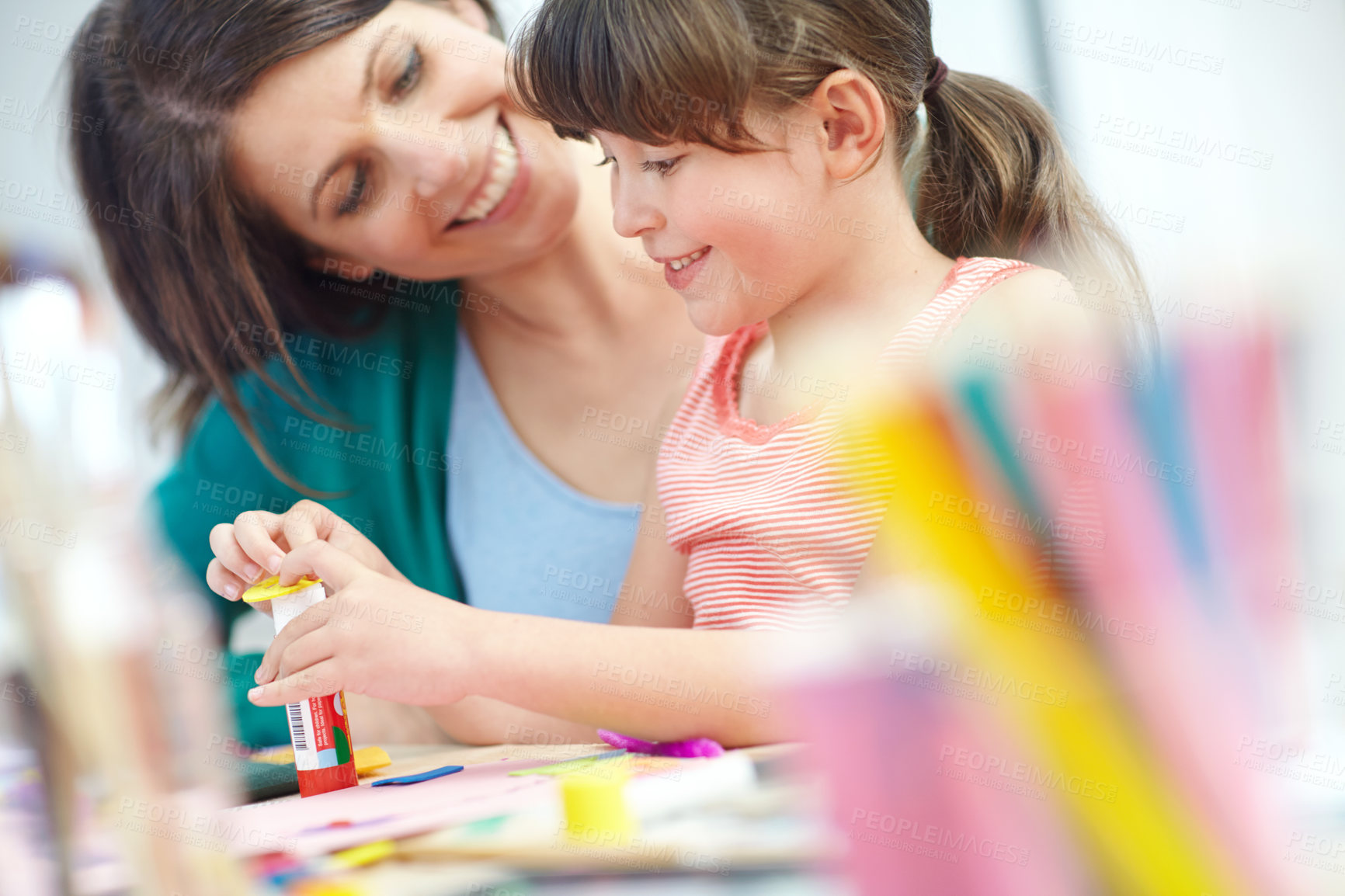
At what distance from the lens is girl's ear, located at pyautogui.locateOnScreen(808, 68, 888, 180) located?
2.47 ft

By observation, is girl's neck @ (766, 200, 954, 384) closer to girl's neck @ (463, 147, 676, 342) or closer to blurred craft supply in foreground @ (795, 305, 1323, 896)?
blurred craft supply in foreground @ (795, 305, 1323, 896)

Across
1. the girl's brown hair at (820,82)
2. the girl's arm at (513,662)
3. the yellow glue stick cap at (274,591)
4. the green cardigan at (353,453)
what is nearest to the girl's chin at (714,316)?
the girl's brown hair at (820,82)

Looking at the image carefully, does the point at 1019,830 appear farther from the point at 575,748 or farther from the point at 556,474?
the point at 556,474

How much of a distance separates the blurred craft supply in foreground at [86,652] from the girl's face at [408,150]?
256 mm

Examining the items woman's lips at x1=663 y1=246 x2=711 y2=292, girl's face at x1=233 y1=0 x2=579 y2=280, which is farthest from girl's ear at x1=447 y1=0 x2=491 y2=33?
woman's lips at x1=663 y1=246 x2=711 y2=292

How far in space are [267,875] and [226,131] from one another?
0.70 metres

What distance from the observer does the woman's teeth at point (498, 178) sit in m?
1.01

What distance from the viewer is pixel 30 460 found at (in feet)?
3.17

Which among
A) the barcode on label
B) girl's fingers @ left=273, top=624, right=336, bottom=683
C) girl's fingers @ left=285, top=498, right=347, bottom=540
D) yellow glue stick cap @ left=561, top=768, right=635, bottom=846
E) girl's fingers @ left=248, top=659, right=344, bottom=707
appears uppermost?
girl's fingers @ left=285, top=498, right=347, bottom=540

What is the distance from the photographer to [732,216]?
77cm

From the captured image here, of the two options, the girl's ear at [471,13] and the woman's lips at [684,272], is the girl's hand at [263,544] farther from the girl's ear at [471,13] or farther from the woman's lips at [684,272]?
the girl's ear at [471,13]

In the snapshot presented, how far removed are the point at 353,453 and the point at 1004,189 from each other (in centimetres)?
68

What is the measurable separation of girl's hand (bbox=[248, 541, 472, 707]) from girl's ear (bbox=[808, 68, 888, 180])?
0.41 m

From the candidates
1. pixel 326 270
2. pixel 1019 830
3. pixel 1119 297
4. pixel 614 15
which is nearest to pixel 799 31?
pixel 614 15
